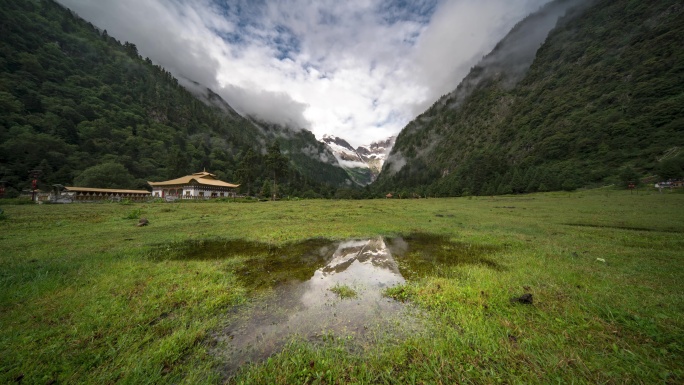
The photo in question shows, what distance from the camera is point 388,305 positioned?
17.8ft

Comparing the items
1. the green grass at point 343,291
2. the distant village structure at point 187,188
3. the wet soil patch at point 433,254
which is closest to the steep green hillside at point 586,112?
the wet soil patch at point 433,254

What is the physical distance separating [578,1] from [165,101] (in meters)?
311

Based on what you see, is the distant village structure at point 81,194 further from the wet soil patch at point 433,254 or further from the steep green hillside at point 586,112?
A: the steep green hillside at point 586,112

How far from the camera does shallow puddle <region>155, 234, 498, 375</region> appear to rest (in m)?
4.17

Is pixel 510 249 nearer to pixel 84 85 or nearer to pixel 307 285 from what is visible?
pixel 307 285

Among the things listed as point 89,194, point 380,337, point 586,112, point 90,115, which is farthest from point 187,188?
point 586,112

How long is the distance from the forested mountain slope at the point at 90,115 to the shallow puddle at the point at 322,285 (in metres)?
64.8

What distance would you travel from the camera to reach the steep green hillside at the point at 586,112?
7456 centimetres

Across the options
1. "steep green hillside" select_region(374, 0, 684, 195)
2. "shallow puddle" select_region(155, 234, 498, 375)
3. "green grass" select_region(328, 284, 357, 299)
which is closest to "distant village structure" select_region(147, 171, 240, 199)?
"shallow puddle" select_region(155, 234, 498, 375)

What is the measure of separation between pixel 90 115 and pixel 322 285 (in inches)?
5917

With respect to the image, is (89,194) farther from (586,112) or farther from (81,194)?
(586,112)

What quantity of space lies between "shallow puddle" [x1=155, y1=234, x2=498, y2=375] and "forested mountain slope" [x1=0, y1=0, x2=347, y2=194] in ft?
213

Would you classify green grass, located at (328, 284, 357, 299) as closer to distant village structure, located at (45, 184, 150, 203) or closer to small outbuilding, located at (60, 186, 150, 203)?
distant village structure, located at (45, 184, 150, 203)

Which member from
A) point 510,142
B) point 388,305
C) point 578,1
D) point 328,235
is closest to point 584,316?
point 388,305
